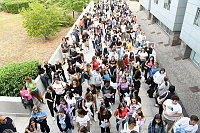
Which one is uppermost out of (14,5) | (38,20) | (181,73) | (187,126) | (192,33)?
(14,5)

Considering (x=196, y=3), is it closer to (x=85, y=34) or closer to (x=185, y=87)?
(x=185, y=87)

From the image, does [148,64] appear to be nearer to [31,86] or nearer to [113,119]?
[113,119]

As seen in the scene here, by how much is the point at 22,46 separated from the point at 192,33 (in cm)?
1554

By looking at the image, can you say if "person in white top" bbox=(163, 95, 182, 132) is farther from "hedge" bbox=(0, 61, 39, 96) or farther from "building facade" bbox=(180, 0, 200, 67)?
"hedge" bbox=(0, 61, 39, 96)

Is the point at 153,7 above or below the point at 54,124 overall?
above

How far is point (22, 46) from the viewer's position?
58.0 ft

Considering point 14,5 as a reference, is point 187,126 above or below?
below

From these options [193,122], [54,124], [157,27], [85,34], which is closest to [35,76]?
[54,124]

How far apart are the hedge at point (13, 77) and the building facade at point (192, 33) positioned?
9.28m

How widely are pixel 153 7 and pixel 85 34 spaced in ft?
31.4

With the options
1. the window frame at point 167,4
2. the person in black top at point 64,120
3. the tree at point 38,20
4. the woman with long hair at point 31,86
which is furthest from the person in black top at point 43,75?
the window frame at point 167,4

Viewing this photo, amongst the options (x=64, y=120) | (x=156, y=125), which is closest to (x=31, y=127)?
(x=64, y=120)

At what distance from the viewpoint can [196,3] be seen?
32.1 feet

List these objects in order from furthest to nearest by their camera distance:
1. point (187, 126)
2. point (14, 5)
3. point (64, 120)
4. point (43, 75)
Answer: point (14, 5)
point (43, 75)
point (64, 120)
point (187, 126)
